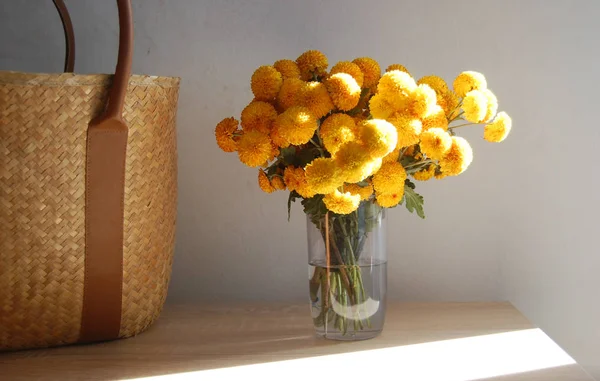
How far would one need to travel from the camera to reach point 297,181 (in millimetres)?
887

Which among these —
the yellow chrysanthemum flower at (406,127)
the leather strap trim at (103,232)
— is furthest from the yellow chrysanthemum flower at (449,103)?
the leather strap trim at (103,232)

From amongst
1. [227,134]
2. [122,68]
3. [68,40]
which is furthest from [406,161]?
[68,40]

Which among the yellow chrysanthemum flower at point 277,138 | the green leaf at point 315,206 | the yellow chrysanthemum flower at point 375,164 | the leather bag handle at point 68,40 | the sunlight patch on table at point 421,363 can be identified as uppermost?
the leather bag handle at point 68,40

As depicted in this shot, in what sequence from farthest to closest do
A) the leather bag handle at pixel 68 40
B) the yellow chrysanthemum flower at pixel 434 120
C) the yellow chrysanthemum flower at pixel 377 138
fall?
the leather bag handle at pixel 68 40 < the yellow chrysanthemum flower at pixel 434 120 < the yellow chrysanthemum flower at pixel 377 138

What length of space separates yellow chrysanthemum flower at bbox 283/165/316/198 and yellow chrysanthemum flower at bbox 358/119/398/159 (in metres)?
0.13

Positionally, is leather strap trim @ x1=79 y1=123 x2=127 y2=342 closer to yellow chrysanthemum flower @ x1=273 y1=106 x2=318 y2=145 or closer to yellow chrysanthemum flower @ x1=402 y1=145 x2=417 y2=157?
yellow chrysanthemum flower @ x1=273 y1=106 x2=318 y2=145

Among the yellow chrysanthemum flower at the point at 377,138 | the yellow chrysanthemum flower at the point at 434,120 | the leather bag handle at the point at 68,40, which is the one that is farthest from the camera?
the leather bag handle at the point at 68,40

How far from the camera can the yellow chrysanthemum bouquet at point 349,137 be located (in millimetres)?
784

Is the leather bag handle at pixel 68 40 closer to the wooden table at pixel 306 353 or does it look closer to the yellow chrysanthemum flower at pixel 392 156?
the wooden table at pixel 306 353

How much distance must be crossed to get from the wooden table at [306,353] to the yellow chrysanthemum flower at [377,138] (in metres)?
0.27

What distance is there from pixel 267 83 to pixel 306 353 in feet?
1.15

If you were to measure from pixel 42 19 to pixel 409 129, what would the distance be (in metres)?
0.72

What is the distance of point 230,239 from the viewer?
1249mm

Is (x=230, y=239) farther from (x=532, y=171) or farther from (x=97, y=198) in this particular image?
(x=532, y=171)
